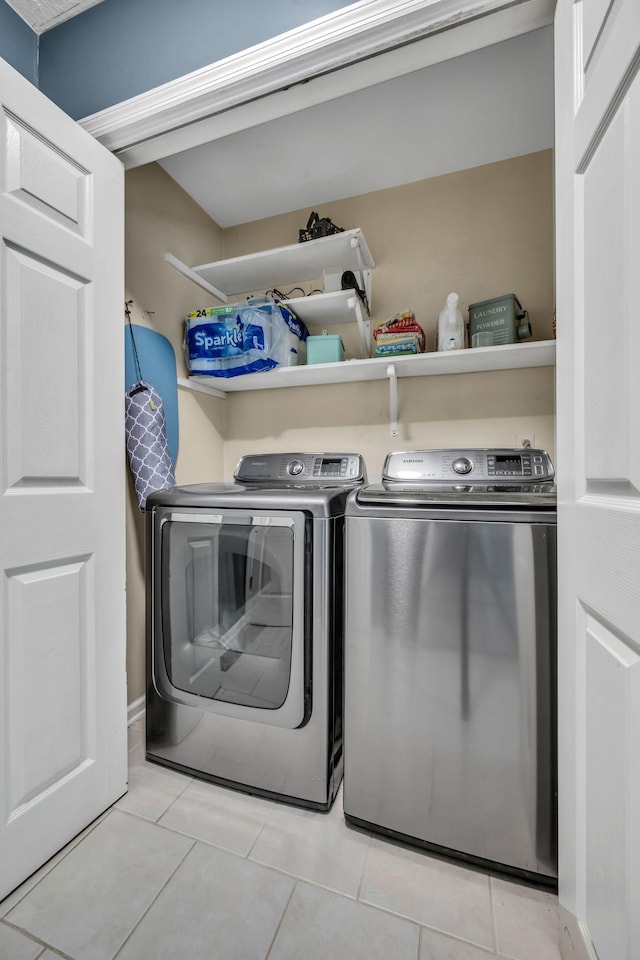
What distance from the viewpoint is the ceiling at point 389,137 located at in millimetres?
1581

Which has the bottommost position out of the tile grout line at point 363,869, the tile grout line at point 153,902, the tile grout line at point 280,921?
the tile grout line at point 363,869

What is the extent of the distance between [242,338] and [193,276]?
52 cm

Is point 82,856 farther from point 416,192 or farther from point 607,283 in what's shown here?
point 416,192

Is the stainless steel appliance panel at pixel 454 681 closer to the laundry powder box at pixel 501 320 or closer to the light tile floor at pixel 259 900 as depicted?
the light tile floor at pixel 259 900

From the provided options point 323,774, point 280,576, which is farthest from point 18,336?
point 323,774

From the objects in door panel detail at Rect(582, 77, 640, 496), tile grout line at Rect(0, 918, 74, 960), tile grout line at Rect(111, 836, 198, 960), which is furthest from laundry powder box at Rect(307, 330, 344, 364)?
tile grout line at Rect(0, 918, 74, 960)

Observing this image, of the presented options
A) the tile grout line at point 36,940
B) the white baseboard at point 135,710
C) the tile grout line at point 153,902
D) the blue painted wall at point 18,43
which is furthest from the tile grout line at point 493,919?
the blue painted wall at point 18,43

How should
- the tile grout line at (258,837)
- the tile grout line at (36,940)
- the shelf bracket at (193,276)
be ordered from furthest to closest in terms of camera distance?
the shelf bracket at (193,276) < the tile grout line at (258,837) < the tile grout line at (36,940)

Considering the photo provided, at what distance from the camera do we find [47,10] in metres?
1.34

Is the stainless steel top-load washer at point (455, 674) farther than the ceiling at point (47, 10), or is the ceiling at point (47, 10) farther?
the ceiling at point (47, 10)

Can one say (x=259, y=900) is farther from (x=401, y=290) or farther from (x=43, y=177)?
(x=401, y=290)

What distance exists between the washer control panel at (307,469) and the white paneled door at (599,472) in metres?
1.03

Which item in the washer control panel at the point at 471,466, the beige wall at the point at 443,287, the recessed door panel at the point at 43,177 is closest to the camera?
the recessed door panel at the point at 43,177

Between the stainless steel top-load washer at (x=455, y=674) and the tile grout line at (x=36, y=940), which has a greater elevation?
the stainless steel top-load washer at (x=455, y=674)
